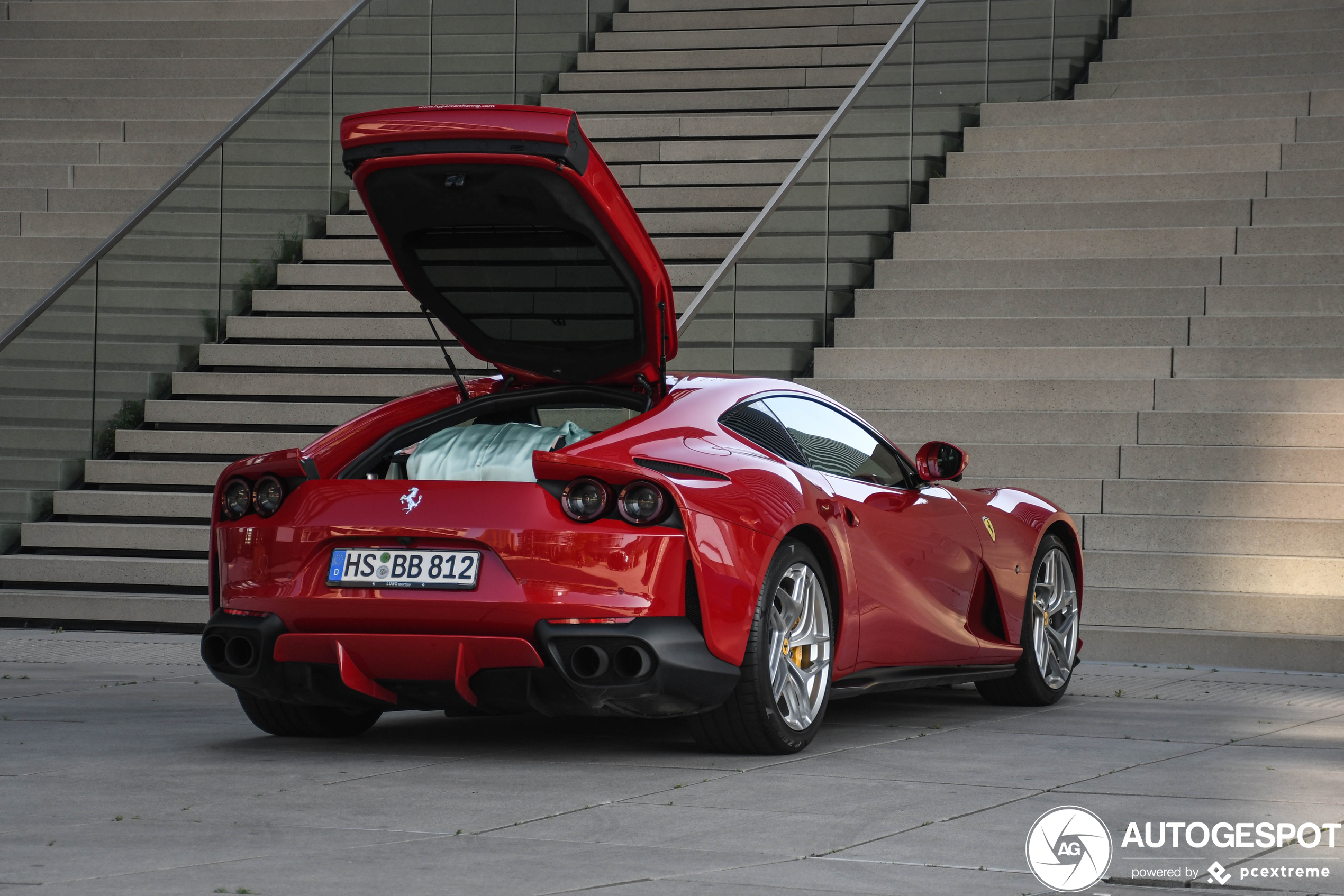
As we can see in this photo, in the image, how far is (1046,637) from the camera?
27.5ft

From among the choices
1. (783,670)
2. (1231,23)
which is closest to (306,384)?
(783,670)

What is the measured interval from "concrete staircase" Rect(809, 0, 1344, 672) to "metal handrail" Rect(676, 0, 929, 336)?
3.84 feet

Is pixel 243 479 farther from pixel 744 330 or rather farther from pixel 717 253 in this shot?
pixel 717 253

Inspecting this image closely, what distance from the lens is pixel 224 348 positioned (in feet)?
47.3

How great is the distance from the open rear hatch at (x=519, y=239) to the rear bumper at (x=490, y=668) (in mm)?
1258

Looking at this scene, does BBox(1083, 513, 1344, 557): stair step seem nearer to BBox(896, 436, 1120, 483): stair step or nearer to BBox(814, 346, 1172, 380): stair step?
BBox(896, 436, 1120, 483): stair step

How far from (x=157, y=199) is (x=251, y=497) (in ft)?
27.8

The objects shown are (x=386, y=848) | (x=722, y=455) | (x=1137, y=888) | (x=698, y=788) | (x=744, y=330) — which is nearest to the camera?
(x=1137, y=888)

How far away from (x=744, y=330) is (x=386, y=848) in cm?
832

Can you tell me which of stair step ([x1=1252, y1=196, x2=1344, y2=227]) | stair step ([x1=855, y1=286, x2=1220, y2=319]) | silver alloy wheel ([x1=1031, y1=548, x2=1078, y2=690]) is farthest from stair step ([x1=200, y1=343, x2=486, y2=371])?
silver alloy wheel ([x1=1031, y1=548, x2=1078, y2=690])

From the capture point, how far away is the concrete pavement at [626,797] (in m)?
4.30

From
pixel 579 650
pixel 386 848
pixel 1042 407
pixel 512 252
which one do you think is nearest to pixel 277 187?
pixel 1042 407

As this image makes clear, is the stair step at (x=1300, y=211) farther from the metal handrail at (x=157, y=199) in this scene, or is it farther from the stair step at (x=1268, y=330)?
the metal handrail at (x=157, y=199)

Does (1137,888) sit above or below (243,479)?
below
